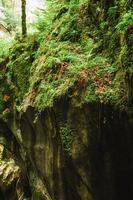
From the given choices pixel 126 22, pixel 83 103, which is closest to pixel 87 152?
pixel 83 103

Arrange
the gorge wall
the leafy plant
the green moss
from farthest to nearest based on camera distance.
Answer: the green moss < the gorge wall < the leafy plant

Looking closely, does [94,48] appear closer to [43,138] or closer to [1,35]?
[43,138]

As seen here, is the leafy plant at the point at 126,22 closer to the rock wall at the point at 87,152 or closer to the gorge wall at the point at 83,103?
the gorge wall at the point at 83,103

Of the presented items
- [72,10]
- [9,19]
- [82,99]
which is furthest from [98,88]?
[9,19]

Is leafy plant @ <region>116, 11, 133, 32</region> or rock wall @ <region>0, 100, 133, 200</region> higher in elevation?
leafy plant @ <region>116, 11, 133, 32</region>

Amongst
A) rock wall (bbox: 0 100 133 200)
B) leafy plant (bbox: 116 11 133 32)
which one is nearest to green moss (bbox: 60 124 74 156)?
rock wall (bbox: 0 100 133 200)

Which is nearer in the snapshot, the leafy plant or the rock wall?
the leafy plant

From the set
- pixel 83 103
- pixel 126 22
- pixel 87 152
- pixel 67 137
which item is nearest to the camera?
pixel 126 22

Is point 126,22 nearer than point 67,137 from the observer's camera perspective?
Yes

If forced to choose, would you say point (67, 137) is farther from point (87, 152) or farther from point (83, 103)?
point (83, 103)

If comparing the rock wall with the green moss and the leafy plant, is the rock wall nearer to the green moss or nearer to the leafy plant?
the green moss

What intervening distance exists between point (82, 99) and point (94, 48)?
1388mm

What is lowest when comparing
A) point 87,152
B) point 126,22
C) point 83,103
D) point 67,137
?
point 87,152

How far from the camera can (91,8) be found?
26.7 ft
